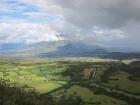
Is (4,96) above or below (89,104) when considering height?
above

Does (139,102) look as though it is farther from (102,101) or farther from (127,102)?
(102,101)

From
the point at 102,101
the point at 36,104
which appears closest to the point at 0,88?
A: the point at 36,104

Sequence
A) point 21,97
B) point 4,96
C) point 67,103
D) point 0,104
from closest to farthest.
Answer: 1. point 0,104
2. point 4,96
3. point 21,97
4. point 67,103

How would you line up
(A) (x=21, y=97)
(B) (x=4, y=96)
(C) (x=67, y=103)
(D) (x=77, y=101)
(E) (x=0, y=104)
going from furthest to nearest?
(D) (x=77, y=101) < (C) (x=67, y=103) < (A) (x=21, y=97) < (B) (x=4, y=96) < (E) (x=0, y=104)

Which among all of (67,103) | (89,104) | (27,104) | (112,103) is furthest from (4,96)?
(112,103)

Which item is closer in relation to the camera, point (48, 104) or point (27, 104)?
point (27, 104)

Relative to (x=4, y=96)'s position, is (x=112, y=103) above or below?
below

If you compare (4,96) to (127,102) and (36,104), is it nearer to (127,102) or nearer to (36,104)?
(36,104)

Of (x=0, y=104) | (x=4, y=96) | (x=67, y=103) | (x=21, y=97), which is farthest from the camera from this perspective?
(x=67, y=103)

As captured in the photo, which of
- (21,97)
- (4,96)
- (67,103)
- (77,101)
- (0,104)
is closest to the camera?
(0,104)
